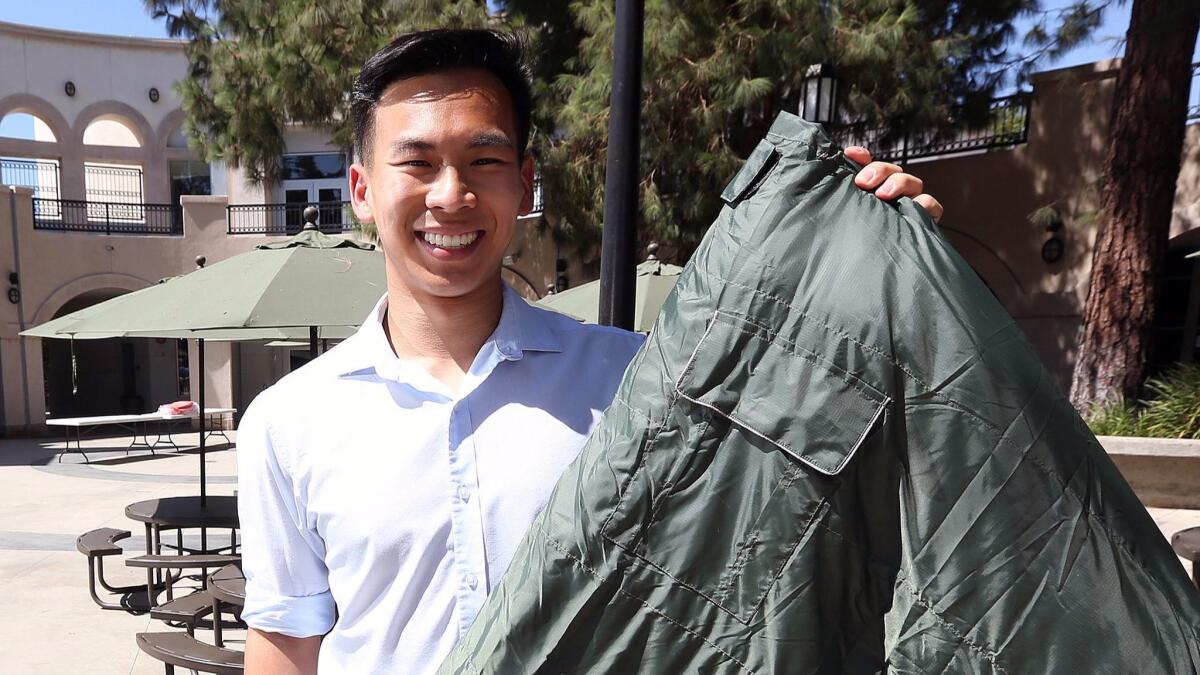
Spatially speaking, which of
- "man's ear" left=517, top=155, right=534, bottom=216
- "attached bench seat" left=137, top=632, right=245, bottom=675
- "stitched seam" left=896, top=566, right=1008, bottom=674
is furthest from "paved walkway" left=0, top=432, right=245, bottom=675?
"stitched seam" left=896, top=566, right=1008, bottom=674

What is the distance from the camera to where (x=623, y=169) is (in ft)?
9.96

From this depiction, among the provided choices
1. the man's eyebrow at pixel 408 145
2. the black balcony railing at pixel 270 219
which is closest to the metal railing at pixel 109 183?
the black balcony railing at pixel 270 219

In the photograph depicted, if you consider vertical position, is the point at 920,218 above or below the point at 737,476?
above

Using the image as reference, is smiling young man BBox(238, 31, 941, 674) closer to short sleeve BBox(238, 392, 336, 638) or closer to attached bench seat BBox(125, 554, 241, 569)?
short sleeve BBox(238, 392, 336, 638)

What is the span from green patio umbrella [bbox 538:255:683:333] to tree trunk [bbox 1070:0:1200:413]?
5039 mm

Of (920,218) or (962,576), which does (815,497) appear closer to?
(962,576)

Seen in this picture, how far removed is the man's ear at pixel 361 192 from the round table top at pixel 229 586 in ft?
10.9

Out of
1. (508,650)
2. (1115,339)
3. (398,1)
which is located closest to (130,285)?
(398,1)

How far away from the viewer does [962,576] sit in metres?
1.02

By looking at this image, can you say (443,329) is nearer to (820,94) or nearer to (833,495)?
(833,495)

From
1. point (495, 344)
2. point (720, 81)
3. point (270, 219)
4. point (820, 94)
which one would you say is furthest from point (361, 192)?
point (270, 219)

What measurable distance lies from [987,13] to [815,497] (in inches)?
464

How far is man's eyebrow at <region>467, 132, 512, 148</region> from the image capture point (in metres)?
1.43

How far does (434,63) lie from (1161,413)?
9.18 meters
